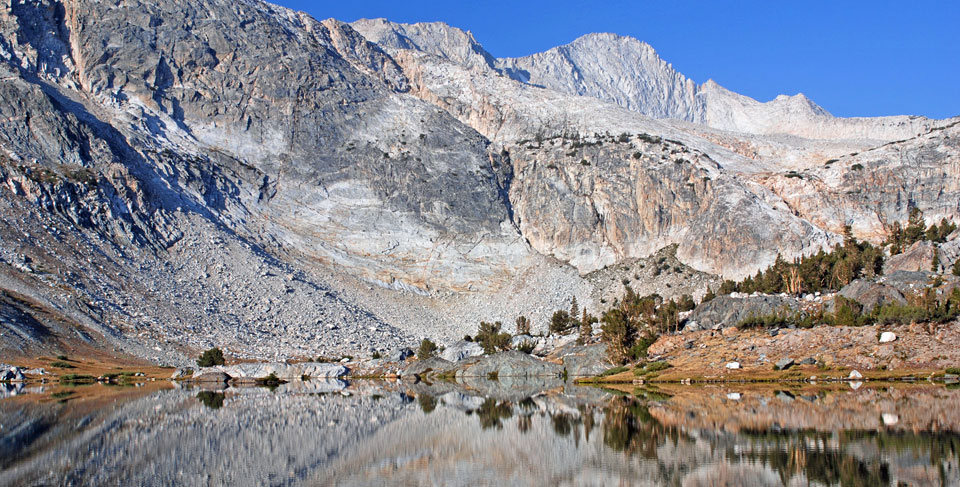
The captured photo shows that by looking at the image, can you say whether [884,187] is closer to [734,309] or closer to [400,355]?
[734,309]

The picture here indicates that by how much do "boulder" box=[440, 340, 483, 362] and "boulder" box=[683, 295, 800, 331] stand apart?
2255 centimetres

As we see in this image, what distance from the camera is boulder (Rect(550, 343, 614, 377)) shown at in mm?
64625

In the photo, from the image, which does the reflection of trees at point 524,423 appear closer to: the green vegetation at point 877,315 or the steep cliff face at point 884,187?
the green vegetation at point 877,315

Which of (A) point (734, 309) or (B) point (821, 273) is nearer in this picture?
(A) point (734, 309)

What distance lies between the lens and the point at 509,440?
29.1 m

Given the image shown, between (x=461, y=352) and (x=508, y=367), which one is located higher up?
(x=461, y=352)

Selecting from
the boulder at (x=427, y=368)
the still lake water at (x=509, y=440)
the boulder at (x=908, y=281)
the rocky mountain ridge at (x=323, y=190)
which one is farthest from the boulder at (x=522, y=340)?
the still lake water at (x=509, y=440)

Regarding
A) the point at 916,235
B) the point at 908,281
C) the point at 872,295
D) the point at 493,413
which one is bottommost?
the point at 493,413

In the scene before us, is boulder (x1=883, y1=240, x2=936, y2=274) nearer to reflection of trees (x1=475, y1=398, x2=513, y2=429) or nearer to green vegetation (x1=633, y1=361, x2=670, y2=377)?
green vegetation (x1=633, y1=361, x2=670, y2=377)

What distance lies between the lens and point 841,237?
106 m

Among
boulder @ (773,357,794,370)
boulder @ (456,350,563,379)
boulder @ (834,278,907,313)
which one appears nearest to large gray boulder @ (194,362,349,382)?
boulder @ (456,350,563,379)

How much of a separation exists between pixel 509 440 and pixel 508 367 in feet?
135

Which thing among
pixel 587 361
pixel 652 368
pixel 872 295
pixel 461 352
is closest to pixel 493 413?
pixel 652 368

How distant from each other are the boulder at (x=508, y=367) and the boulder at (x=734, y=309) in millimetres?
12813
